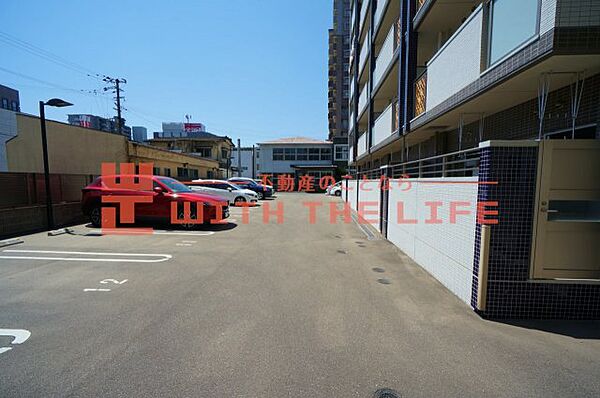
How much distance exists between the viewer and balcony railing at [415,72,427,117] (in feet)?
23.7

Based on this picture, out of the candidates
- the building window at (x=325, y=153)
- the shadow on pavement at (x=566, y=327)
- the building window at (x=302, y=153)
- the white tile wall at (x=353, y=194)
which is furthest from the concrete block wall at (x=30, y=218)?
the building window at (x=325, y=153)

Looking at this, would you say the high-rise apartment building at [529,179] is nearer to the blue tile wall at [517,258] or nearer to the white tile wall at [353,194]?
the blue tile wall at [517,258]

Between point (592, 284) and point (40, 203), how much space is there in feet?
44.5

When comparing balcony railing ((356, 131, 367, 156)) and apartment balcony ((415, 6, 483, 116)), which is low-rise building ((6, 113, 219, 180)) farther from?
apartment balcony ((415, 6, 483, 116))

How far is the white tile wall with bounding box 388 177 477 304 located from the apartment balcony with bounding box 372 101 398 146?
11.9 feet

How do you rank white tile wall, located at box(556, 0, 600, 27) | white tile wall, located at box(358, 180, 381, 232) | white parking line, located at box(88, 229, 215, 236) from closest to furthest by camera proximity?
1. white tile wall, located at box(556, 0, 600, 27)
2. white parking line, located at box(88, 229, 215, 236)
3. white tile wall, located at box(358, 180, 381, 232)

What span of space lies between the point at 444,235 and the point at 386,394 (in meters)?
3.13

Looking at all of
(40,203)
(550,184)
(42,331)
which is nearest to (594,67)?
(550,184)

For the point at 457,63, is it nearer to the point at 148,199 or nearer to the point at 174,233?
the point at 174,233

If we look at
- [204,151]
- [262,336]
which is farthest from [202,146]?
[262,336]

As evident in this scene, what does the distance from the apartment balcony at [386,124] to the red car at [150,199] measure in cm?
646

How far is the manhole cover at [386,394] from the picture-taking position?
7.18ft

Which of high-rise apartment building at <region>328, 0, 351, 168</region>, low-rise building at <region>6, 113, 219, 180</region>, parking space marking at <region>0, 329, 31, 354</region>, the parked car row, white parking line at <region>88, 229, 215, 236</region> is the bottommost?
parking space marking at <region>0, 329, 31, 354</region>

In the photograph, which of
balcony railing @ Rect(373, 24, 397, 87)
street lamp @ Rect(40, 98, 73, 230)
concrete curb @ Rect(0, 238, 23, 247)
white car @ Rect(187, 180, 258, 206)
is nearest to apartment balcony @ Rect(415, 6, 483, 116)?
balcony railing @ Rect(373, 24, 397, 87)
